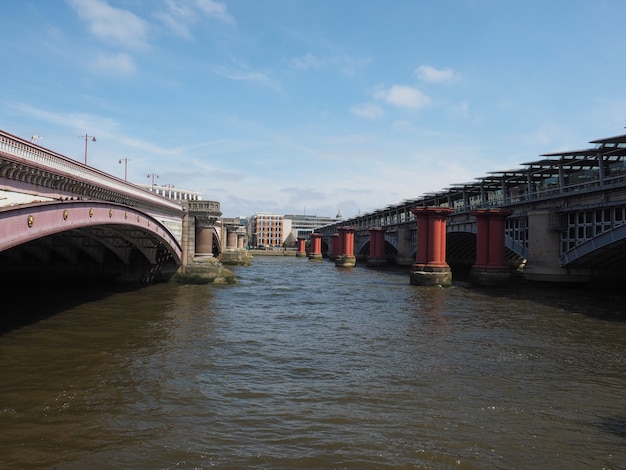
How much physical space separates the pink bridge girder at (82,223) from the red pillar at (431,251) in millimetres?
17897

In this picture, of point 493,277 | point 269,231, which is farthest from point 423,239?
point 269,231

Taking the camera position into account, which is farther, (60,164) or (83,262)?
(83,262)

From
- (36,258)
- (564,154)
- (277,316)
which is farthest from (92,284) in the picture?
(564,154)

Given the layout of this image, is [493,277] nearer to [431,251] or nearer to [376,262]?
[431,251]

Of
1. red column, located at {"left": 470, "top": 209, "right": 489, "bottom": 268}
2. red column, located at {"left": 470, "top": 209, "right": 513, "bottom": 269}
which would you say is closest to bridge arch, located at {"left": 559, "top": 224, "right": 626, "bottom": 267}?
red column, located at {"left": 470, "top": 209, "right": 513, "bottom": 269}

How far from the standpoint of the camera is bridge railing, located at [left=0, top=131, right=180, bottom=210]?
11836mm

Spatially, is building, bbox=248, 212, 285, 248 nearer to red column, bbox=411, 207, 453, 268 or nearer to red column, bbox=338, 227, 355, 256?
red column, bbox=338, 227, 355, 256

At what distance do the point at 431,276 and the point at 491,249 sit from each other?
5.07 metres

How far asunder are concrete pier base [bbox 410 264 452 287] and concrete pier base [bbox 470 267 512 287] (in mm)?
2205

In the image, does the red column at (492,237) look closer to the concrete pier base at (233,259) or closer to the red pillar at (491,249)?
the red pillar at (491,249)

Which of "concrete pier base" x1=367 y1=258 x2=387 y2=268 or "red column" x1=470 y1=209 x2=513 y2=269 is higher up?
"red column" x1=470 y1=209 x2=513 y2=269

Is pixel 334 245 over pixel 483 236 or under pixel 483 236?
under

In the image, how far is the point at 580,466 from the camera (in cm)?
640

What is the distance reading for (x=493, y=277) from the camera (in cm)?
3344
